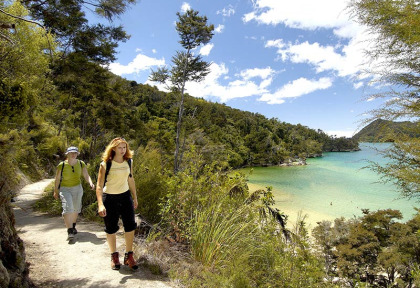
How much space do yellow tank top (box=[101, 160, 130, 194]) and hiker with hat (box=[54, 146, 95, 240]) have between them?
1.23 m

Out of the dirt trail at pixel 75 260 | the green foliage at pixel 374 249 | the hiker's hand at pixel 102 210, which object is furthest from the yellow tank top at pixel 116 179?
the green foliage at pixel 374 249

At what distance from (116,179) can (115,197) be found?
0.71 ft

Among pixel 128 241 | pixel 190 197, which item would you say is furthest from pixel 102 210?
pixel 190 197

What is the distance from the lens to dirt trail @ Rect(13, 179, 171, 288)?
8.16 ft

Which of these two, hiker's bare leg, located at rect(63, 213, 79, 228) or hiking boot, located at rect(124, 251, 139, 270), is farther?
hiker's bare leg, located at rect(63, 213, 79, 228)


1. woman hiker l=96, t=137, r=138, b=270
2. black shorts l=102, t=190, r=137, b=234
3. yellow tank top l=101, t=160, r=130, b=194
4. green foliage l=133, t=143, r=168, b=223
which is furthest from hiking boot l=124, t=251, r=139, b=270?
green foliage l=133, t=143, r=168, b=223

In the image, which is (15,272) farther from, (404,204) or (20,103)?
(404,204)

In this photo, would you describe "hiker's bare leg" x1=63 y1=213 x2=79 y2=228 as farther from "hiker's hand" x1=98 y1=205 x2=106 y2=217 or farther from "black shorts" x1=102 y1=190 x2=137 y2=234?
"hiker's hand" x1=98 y1=205 x2=106 y2=217

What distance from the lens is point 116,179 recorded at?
2.83 meters

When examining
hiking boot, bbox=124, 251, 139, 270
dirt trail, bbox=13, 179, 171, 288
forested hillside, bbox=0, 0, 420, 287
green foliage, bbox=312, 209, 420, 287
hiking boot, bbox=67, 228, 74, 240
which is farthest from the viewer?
green foliage, bbox=312, 209, 420, 287

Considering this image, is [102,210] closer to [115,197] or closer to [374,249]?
[115,197]

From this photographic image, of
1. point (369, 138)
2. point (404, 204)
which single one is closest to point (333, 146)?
point (404, 204)

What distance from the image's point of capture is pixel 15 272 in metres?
1.97

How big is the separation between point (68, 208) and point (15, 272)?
191 cm
